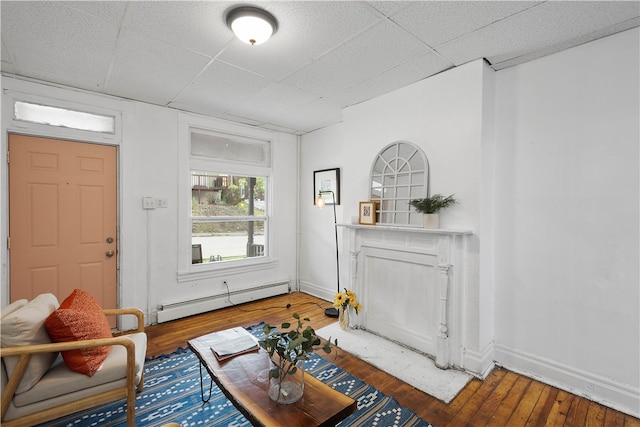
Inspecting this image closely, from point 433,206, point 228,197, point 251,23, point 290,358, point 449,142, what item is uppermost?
point 251,23

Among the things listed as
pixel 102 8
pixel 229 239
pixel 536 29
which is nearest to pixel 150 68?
pixel 102 8

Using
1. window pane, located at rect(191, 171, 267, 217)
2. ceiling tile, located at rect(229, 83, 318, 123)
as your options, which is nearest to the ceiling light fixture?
ceiling tile, located at rect(229, 83, 318, 123)

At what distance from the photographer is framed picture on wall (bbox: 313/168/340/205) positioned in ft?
13.6

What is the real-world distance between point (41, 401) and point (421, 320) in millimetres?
2704

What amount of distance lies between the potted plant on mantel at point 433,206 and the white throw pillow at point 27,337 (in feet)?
9.01

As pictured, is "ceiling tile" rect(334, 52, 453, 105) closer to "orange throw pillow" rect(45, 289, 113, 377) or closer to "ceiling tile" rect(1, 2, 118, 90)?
"ceiling tile" rect(1, 2, 118, 90)

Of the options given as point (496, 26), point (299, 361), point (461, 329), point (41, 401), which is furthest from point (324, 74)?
point (41, 401)

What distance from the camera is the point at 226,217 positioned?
412 centimetres

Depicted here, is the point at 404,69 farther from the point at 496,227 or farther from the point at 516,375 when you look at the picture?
the point at 516,375

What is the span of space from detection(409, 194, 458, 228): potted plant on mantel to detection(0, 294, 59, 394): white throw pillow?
275 cm

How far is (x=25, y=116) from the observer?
9.09 ft

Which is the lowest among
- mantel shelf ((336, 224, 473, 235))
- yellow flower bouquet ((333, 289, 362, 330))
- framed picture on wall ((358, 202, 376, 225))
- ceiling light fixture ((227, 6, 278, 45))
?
yellow flower bouquet ((333, 289, 362, 330))

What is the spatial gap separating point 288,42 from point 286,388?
225 cm

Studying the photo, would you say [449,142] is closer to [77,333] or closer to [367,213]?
[367,213]
